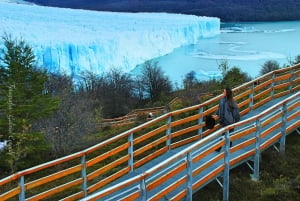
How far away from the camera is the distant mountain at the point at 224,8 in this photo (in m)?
97.6

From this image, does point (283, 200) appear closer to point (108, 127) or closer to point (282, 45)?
point (108, 127)

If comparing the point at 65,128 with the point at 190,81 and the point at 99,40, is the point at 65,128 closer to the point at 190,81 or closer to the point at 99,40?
the point at 190,81

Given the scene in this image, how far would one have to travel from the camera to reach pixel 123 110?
29.3 meters

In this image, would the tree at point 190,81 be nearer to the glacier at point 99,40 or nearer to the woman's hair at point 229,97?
the glacier at point 99,40

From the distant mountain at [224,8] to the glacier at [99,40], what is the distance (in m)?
38.6

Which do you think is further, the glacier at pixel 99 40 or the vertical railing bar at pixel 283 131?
the glacier at pixel 99 40

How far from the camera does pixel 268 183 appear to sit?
588cm

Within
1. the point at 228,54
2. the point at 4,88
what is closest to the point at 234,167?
the point at 4,88

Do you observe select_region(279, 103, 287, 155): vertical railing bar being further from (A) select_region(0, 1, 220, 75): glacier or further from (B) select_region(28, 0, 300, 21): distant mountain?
(B) select_region(28, 0, 300, 21): distant mountain

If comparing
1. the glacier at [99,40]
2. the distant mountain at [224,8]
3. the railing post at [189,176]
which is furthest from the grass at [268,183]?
the distant mountain at [224,8]

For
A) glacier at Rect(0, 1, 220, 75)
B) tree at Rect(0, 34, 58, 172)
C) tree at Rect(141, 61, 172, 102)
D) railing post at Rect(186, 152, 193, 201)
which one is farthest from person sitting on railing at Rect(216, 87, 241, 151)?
tree at Rect(141, 61, 172, 102)

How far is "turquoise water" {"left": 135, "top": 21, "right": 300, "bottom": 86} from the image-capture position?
136 ft

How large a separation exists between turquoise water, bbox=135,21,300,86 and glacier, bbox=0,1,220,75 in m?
1.65

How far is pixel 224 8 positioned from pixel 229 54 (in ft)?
165
